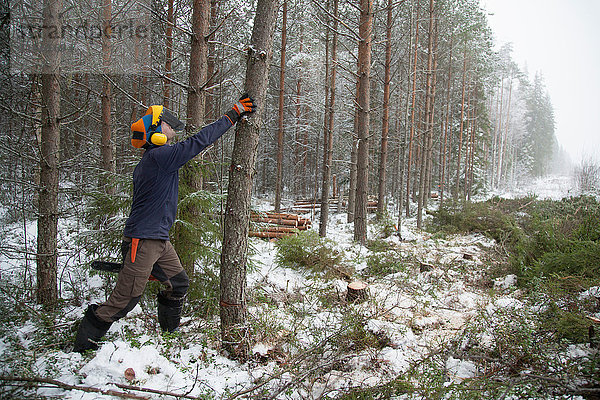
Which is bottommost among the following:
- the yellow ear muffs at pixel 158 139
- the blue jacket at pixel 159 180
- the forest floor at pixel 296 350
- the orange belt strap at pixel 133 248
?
the forest floor at pixel 296 350

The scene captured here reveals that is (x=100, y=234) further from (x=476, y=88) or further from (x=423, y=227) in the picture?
(x=476, y=88)

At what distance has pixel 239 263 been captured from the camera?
3.18m

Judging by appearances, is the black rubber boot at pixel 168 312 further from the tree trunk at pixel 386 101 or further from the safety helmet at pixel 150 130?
the tree trunk at pixel 386 101

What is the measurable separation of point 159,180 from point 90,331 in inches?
58.4

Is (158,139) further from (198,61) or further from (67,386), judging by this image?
(198,61)

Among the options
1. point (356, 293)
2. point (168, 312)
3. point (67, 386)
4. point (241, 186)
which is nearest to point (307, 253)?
point (356, 293)

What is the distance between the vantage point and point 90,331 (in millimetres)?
2793

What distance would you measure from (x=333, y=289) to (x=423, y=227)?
1031 cm

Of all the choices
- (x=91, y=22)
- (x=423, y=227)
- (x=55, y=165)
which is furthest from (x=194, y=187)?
(x=423, y=227)

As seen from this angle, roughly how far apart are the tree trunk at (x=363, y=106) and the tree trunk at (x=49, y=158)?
6438mm

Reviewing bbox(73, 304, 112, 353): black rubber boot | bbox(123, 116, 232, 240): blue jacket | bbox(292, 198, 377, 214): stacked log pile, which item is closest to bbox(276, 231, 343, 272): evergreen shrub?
bbox(123, 116, 232, 240): blue jacket

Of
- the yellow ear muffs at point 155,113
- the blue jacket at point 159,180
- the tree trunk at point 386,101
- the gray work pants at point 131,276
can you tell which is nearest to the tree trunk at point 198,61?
the yellow ear muffs at point 155,113

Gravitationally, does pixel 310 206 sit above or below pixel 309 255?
above

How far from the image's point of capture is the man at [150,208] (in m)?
2.86
